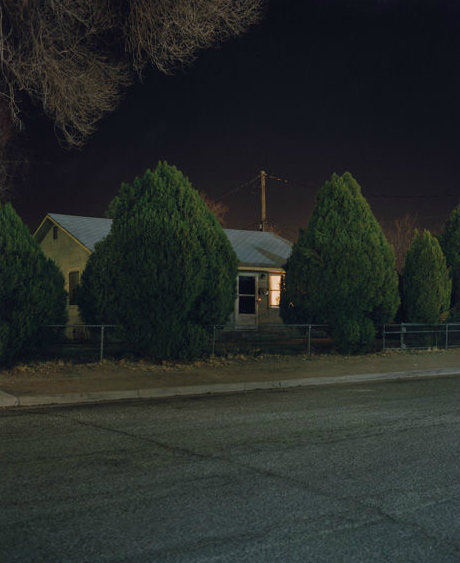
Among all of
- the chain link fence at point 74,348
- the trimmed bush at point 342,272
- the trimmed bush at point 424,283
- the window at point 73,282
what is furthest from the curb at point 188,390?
the window at point 73,282

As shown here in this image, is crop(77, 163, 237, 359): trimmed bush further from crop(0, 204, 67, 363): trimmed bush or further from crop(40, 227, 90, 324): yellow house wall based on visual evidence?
crop(40, 227, 90, 324): yellow house wall

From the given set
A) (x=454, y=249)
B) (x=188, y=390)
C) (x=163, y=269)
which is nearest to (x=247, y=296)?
(x=454, y=249)

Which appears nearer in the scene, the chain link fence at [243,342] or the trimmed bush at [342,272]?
the chain link fence at [243,342]

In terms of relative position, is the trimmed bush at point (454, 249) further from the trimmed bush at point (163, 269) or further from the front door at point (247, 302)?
the trimmed bush at point (163, 269)

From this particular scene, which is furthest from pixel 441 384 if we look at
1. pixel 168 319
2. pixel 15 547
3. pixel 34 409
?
pixel 15 547

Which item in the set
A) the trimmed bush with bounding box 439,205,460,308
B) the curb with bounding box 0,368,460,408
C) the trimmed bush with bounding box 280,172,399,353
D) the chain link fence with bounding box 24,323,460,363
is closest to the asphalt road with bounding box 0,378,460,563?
the curb with bounding box 0,368,460,408

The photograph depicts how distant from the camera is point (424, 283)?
19938 mm

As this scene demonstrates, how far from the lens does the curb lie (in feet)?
31.9

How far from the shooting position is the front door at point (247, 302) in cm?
2534

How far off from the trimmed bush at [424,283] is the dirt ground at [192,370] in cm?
258

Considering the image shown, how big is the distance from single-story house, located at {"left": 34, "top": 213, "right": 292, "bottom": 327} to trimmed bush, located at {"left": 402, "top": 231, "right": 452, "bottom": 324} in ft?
20.8

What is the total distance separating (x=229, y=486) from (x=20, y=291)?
8788mm

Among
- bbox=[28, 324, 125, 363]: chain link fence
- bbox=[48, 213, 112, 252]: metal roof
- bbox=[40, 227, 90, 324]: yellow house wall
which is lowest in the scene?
bbox=[28, 324, 125, 363]: chain link fence

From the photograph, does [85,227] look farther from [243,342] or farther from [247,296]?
[243,342]
